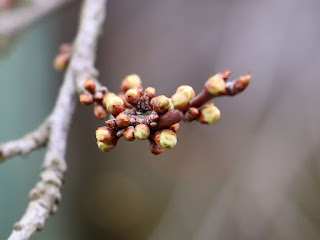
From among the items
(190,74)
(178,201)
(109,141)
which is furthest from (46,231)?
(109,141)

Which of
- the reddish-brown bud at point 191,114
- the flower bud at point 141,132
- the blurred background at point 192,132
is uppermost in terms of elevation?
the blurred background at point 192,132

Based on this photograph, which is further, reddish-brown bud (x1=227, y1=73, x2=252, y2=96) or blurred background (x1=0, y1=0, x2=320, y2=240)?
blurred background (x1=0, y1=0, x2=320, y2=240)

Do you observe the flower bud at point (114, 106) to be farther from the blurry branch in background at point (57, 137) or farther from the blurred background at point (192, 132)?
the blurred background at point (192, 132)

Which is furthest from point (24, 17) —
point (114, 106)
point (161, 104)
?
point (161, 104)

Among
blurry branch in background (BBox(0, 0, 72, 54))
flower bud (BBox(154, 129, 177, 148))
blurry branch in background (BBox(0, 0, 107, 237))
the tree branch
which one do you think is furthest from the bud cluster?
blurry branch in background (BBox(0, 0, 72, 54))

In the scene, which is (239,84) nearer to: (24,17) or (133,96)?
(133,96)

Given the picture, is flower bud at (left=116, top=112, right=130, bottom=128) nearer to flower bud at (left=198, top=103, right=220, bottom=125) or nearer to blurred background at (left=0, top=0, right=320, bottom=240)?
flower bud at (left=198, top=103, right=220, bottom=125)

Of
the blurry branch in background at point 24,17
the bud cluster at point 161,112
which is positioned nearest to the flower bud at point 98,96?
the bud cluster at point 161,112
